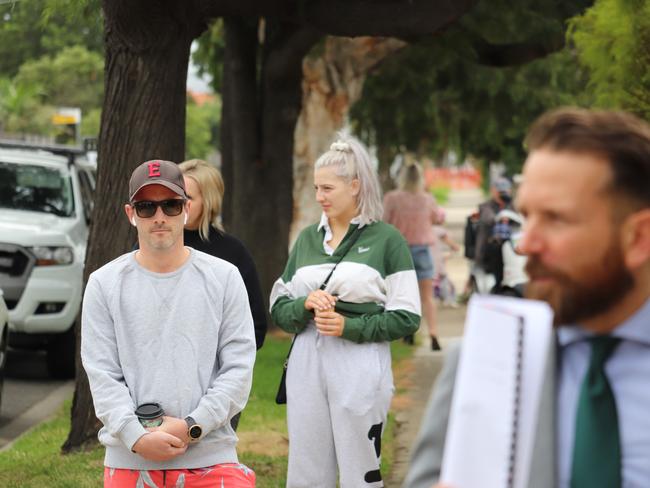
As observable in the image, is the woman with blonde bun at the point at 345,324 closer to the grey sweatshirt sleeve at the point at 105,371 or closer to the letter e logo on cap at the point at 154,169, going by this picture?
the letter e logo on cap at the point at 154,169

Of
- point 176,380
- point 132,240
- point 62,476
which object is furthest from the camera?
point 132,240

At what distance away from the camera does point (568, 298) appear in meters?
2.05

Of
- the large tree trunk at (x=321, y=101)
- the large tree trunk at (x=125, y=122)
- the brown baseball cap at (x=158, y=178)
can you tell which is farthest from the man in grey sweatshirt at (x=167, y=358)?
the large tree trunk at (x=321, y=101)

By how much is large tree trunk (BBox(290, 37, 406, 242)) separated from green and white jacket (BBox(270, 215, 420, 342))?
9.73 m

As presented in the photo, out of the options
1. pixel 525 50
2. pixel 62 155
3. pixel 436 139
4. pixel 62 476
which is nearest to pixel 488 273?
pixel 525 50

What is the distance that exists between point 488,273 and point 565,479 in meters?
13.2

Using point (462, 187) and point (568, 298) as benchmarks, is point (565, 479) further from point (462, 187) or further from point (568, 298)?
point (462, 187)

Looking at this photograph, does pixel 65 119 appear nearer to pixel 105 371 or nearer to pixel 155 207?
pixel 155 207

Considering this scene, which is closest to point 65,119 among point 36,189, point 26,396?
point 36,189

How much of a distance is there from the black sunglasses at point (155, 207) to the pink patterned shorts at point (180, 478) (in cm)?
88

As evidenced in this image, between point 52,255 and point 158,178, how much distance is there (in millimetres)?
7731

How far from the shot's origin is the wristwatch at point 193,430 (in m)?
4.32

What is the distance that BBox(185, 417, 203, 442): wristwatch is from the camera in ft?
14.2

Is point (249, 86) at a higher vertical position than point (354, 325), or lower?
higher
